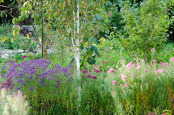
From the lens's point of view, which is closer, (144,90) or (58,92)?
(144,90)

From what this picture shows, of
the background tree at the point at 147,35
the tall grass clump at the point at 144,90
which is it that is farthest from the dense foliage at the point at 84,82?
the background tree at the point at 147,35

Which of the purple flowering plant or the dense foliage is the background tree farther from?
the purple flowering plant

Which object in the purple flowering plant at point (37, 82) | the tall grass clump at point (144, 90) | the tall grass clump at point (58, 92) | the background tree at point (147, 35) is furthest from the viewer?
the background tree at point (147, 35)

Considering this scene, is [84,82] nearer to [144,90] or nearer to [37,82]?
[37,82]

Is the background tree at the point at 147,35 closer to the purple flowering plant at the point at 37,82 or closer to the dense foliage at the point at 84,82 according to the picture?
the dense foliage at the point at 84,82

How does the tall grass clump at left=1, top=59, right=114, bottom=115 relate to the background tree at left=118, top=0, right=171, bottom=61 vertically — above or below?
below

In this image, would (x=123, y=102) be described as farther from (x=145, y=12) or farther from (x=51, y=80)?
(x=145, y=12)

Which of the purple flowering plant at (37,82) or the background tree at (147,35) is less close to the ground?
the background tree at (147,35)

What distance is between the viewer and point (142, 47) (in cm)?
506

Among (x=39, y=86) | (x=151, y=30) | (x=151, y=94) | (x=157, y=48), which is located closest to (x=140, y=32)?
(x=151, y=30)


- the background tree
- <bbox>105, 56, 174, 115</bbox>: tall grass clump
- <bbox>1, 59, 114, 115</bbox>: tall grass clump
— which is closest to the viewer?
<bbox>105, 56, 174, 115</bbox>: tall grass clump

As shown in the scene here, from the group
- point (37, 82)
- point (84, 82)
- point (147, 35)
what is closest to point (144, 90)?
point (84, 82)

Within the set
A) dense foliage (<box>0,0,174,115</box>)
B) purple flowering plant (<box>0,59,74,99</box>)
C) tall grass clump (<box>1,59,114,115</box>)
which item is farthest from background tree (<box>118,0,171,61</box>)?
purple flowering plant (<box>0,59,74,99</box>)

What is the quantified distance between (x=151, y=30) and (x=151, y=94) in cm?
282
